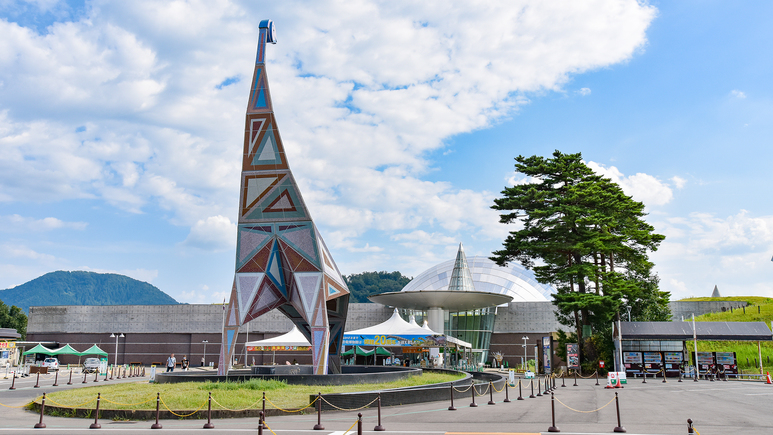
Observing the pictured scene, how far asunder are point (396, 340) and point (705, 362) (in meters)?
22.4

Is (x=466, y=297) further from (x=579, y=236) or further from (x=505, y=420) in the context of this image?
(x=505, y=420)

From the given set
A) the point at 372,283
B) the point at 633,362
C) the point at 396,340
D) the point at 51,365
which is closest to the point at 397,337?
the point at 396,340

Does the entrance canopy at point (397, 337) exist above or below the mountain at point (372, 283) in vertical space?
below

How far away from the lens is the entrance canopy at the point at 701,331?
38.5 m

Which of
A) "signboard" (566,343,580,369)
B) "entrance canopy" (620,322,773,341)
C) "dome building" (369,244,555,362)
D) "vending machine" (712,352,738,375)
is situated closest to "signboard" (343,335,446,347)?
"dome building" (369,244,555,362)

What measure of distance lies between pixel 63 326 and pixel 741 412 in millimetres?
66121

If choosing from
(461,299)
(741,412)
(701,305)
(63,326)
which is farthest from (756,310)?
(63,326)

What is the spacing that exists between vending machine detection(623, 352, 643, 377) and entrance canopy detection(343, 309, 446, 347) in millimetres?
14362

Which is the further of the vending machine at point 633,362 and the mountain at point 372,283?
the mountain at point 372,283

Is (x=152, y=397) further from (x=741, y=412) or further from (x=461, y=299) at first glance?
(x=461, y=299)

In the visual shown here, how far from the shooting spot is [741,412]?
60.8ft

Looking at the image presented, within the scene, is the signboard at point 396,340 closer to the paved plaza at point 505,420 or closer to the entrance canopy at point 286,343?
the entrance canopy at point 286,343

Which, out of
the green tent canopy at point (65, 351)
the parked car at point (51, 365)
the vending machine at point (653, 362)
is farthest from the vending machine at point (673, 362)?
the parked car at point (51, 365)

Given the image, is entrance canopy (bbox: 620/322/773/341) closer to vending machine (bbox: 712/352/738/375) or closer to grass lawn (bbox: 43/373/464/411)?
vending machine (bbox: 712/352/738/375)
